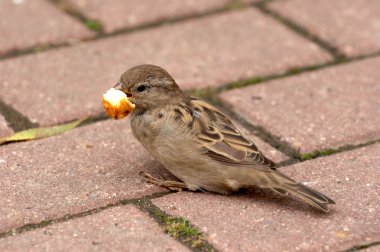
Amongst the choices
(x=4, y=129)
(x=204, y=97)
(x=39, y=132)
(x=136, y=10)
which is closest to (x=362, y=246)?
(x=204, y=97)

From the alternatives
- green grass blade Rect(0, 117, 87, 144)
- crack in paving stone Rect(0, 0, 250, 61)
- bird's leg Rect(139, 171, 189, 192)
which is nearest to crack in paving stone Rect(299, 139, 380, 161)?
bird's leg Rect(139, 171, 189, 192)

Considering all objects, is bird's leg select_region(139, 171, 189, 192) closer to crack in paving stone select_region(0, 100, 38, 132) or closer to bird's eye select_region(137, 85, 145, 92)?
bird's eye select_region(137, 85, 145, 92)

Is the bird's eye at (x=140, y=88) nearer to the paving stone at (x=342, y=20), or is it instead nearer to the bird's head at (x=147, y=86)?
the bird's head at (x=147, y=86)

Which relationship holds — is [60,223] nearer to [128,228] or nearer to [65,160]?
[128,228]

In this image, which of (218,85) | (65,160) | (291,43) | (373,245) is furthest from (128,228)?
(291,43)

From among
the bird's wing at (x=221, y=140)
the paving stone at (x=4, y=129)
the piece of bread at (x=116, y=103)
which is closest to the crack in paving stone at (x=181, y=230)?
the bird's wing at (x=221, y=140)

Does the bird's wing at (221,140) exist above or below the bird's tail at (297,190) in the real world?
above
